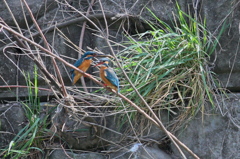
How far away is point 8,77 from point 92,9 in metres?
0.75

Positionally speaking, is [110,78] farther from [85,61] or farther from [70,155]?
[70,155]

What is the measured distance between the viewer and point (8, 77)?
331 cm

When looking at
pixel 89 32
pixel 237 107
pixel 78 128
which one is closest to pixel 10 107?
pixel 78 128

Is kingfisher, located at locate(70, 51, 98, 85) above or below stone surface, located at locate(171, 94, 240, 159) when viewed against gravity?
above

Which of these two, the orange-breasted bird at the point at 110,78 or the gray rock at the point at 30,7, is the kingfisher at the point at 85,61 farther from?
the gray rock at the point at 30,7

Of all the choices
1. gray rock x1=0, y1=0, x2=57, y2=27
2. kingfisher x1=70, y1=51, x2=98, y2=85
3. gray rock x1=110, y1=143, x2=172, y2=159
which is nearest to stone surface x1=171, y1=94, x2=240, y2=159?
gray rock x1=110, y1=143, x2=172, y2=159

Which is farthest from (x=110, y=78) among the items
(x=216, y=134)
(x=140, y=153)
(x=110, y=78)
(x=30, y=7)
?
(x=30, y=7)

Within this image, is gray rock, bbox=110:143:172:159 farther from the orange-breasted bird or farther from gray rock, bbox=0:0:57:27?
gray rock, bbox=0:0:57:27

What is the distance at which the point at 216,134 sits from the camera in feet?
9.41

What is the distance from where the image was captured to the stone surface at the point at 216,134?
283cm

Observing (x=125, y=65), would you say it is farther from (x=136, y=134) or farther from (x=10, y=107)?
(x=10, y=107)

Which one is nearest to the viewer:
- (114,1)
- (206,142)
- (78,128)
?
(206,142)

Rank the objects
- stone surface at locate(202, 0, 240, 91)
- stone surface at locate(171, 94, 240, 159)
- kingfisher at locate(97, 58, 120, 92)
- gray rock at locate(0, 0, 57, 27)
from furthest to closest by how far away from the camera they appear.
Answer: gray rock at locate(0, 0, 57, 27) < stone surface at locate(202, 0, 240, 91) < stone surface at locate(171, 94, 240, 159) < kingfisher at locate(97, 58, 120, 92)

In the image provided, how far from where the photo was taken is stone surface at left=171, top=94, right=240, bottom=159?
2.83 metres
